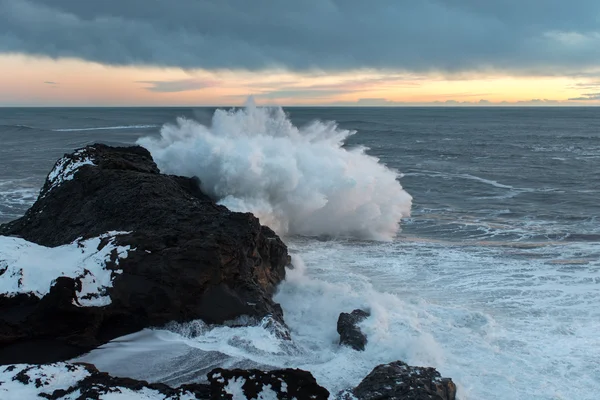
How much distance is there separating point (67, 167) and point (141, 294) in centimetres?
598

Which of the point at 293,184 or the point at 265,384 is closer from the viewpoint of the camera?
the point at 265,384

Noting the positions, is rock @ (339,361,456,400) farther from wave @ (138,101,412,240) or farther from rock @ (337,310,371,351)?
wave @ (138,101,412,240)

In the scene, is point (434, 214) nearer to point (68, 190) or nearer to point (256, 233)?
point (256, 233)

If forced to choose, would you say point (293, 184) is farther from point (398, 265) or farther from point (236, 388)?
point (236, 388)

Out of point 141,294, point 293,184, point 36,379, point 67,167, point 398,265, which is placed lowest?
point 398,265

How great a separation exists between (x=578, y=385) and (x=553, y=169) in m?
23.3

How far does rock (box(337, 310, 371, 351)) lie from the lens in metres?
7.24

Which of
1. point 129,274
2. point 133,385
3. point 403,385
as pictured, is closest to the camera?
point 133,385

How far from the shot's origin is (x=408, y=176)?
25.5 m

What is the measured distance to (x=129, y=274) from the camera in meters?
7.34

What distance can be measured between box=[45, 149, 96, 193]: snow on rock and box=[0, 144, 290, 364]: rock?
1869 mm

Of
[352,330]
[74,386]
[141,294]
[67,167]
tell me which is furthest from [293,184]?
[74,386]

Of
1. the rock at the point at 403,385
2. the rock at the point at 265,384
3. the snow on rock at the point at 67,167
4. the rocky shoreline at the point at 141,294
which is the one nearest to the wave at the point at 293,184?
the snow on rock at the point at 67,167

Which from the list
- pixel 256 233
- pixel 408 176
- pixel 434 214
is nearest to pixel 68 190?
pixel 256 233
